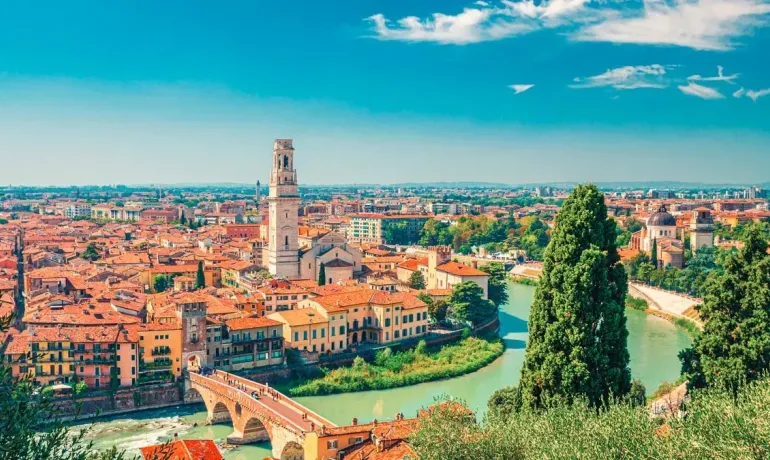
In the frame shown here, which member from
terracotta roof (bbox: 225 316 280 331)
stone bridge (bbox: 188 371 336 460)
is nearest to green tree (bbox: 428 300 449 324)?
terracotta roof (bbox: 225 316 280 331)

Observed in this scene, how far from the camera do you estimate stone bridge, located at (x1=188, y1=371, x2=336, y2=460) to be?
13.5 metres

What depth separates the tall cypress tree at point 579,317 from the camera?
9508 mm

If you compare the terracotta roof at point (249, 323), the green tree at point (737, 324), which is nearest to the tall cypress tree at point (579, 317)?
the green tree at point (737, 324)

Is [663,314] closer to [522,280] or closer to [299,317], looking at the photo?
[522,280]

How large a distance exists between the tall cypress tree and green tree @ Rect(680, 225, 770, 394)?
98 centimetres

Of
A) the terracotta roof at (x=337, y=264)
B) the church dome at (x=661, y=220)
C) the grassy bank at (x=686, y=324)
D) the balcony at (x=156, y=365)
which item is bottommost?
the grassy bank at (x=686, y=324)

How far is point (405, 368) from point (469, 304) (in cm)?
458

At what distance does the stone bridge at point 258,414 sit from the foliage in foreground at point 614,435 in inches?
179

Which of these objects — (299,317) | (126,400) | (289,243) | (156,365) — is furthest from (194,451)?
(289,243)

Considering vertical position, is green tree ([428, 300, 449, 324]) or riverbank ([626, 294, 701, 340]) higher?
green tree ([428, 300, 449, 324])

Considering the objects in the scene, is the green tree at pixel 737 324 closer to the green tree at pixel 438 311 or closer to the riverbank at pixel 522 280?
the green tree at pixel 438 311

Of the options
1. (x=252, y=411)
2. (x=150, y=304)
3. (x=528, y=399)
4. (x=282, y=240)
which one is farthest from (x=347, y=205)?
(x=528, y=399)

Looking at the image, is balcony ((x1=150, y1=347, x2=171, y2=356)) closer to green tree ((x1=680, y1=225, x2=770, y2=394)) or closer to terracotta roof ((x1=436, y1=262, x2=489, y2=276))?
terracotta roof ((x1=436, y1=262, x2=489, y2=276))

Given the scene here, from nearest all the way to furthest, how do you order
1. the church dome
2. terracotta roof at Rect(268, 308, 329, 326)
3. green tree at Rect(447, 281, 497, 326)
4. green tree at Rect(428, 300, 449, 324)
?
terracotta roof at Rect(268, 308, 329, 326), green tree at Rect(447, 281, 497, 326), green tree at Rect(428, 300, 449, 324), the church dome
